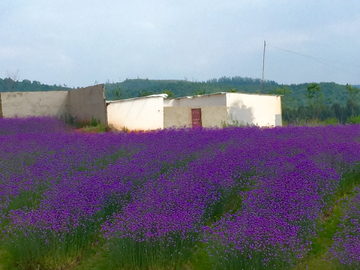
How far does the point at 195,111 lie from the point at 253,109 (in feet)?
12.5

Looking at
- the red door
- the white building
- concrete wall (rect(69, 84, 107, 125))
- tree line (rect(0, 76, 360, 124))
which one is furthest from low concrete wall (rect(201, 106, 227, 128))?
concrete wall (rect(69, 84, 107, 125))

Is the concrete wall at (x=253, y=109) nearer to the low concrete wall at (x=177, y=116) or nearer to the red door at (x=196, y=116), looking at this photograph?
the red door at (x=196, y=116)

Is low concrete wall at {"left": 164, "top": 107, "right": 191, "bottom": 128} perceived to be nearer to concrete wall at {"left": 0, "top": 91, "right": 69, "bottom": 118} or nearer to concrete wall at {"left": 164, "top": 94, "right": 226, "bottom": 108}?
concrete wall at {"left": 164, "top": 94, "right": 226, "bottom": 108}

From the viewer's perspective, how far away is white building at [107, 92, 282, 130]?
2016 cm

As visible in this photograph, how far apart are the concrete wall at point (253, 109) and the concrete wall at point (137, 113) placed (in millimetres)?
4063

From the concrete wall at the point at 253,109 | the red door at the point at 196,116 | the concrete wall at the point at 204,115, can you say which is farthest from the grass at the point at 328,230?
the red door at the point at 196,116

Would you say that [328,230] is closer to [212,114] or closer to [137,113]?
[137,113]

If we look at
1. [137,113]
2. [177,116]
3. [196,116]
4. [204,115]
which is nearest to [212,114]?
[204,115]

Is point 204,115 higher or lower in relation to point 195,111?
lower

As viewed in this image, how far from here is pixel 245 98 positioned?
938 inches

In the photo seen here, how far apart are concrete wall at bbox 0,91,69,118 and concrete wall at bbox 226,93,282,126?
9619mm

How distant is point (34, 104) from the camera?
2362cm

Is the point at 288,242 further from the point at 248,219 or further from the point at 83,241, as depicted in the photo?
the point at 83,241

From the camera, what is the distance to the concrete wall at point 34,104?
76.2 feet
